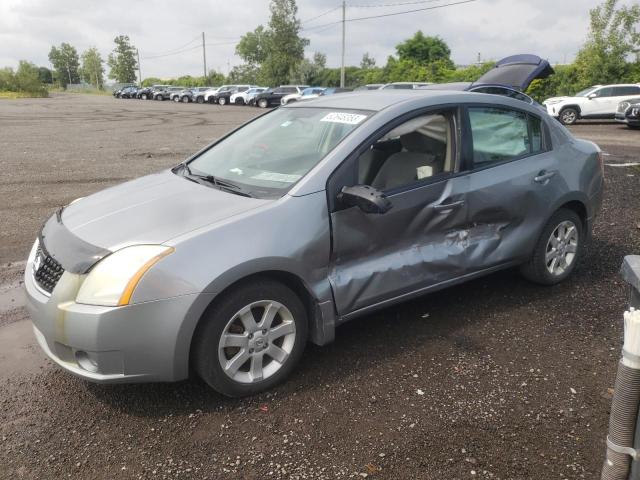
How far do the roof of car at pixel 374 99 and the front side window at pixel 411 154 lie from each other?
155 mm

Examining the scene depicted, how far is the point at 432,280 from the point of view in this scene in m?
3.63

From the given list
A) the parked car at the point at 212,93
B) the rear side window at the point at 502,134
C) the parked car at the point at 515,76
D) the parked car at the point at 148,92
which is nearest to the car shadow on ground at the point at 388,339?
the rear side window at the point at 502,134

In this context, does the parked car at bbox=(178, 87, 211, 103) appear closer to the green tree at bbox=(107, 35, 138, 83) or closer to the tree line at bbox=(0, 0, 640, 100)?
the tree line at bbox=(0, 0, 640, 100)

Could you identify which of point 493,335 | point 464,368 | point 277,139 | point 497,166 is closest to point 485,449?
point 464,368

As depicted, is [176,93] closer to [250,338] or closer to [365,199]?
[365,199]

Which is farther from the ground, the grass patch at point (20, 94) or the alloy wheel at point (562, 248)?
the alloy wheel at point (562, 248)

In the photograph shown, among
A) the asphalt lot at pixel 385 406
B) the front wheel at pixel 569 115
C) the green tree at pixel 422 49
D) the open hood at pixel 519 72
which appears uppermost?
the green tree at pixel 422 49

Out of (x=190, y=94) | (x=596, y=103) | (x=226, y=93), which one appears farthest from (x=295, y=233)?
(x=190, y=94)

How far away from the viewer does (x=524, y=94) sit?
13242 millimetres

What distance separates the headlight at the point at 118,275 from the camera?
2605 mm

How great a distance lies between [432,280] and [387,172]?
0.79m

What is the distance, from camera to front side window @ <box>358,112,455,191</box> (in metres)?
3.48

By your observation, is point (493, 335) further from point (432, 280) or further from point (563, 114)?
point (563, 114)

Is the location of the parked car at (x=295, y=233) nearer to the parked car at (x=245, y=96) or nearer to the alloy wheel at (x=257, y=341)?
the alloy wheel at (x=257, y=341)
